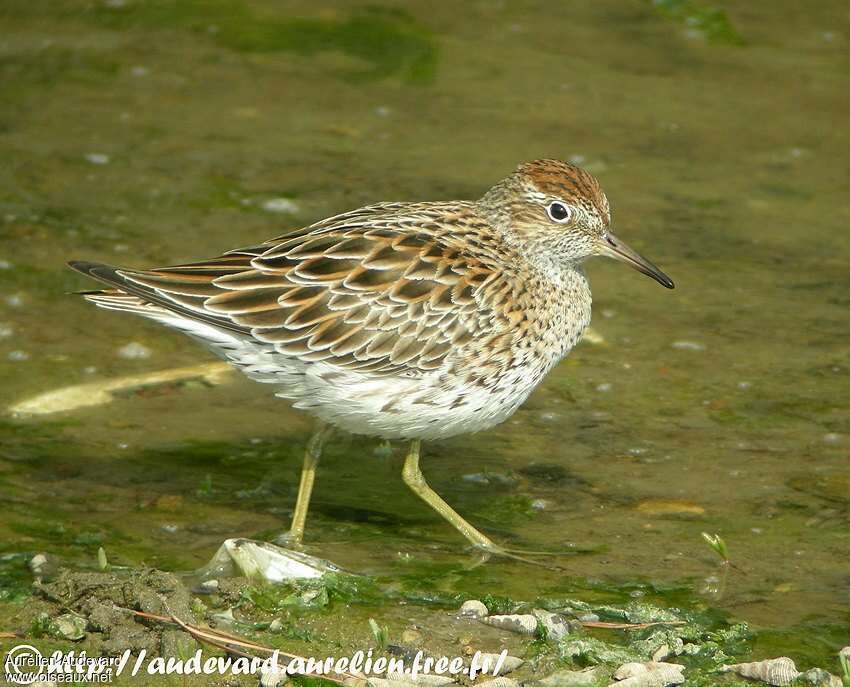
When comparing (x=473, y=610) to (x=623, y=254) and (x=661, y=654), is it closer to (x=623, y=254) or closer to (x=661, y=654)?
(x=661, y=654)

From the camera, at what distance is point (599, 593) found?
22.3 ft

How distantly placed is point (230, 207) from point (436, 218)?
3828 mm

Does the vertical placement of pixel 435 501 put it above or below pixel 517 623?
below

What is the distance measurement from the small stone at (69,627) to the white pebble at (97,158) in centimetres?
626

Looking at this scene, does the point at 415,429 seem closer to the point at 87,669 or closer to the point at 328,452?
the point at 328,452

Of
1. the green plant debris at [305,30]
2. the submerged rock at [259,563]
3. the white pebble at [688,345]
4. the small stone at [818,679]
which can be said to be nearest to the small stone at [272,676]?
the submerged rock at [259,563]

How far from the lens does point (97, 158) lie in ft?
38.8

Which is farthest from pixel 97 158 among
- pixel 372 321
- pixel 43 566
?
pixel 43 566

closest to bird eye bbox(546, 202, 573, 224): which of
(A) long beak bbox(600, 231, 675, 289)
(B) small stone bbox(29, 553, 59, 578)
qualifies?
(A) long beak bbox(600, 231, 675, 289)

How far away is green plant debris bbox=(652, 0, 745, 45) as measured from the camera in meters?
14.4

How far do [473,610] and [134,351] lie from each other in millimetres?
3633

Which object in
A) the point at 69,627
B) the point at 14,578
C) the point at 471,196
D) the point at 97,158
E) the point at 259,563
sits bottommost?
the point at 14,578

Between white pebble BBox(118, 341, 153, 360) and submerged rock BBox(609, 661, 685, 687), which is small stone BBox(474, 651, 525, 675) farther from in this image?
white pebble BBox(118, 341, 153, 360)

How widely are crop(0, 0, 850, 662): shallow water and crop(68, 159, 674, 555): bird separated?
2.29 feet
